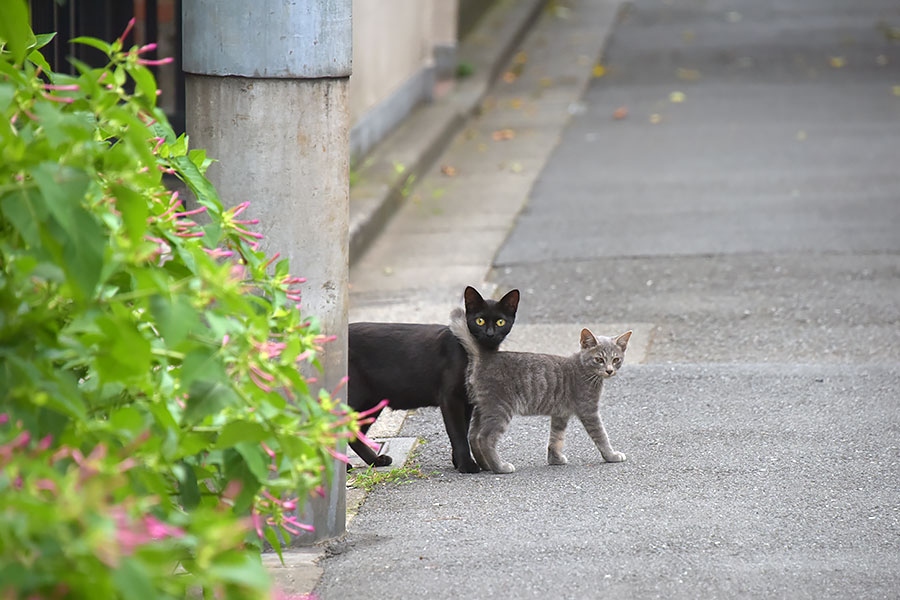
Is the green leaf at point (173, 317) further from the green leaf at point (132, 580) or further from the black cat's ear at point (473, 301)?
the black cat's ear at point (473, 301)

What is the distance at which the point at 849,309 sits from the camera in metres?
8.20

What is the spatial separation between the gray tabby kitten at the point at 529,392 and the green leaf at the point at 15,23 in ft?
10.3

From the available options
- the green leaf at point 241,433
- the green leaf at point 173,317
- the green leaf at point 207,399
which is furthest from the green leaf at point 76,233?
the green leaf at point 241,433

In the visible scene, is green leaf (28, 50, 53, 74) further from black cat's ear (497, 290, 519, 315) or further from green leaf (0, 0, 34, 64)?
black cat's ear (497, 290, 519, 315)

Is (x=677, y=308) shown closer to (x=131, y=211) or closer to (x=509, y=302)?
(x=509, y=302)

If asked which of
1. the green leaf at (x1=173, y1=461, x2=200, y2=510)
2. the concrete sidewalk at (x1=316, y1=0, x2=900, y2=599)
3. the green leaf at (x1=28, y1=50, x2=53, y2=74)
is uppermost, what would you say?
the green leaf at (x1=28, y1=50, x2=53, y2=74)

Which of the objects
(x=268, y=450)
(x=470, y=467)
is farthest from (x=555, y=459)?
(x=268, y=450)

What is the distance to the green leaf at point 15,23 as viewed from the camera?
8.95 feet

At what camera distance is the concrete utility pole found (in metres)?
4.42

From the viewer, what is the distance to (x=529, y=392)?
5.72 m

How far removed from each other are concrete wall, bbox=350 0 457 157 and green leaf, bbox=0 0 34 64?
794cm

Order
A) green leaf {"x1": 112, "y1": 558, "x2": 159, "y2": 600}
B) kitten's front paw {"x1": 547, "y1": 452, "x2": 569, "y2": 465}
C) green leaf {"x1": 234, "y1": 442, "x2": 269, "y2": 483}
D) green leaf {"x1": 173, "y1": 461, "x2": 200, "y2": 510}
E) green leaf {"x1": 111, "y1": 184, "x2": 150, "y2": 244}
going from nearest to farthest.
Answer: green leaf {"x1": 112, "y1": 558, "x2": 159, "y2": 600}
green leaf {"x1": 111, "y1": 184, "x2": 150, "y2": 244}
green leaf {"x1": 234, "y1": 442, "x2": 269, "y2": 483}
green leaf {"x1": 173, "y1": 461, "x2": 200, "y2": 510}
kitten's front paw {"x1": 547, "y1": 452, "x2": 569, "y2": 465}

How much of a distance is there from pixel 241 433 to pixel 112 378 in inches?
12.5

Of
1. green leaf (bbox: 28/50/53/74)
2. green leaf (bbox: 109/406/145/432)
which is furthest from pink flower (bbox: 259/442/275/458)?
green leaf (bbox: 28/50/53/74)
